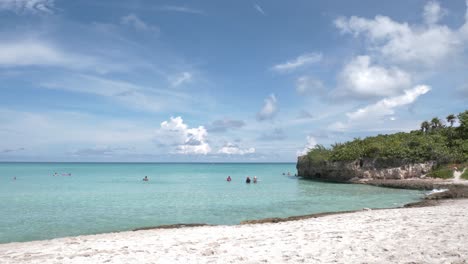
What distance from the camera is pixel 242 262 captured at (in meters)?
8.73

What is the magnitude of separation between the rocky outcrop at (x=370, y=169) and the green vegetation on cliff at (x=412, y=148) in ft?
2.32

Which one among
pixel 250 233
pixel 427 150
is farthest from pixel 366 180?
pixel 250 233

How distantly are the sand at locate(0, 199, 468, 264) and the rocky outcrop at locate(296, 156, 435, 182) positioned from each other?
36472 millimetres

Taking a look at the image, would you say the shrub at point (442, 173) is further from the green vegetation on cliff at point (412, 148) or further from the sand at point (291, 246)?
the sand at point (291, 246)

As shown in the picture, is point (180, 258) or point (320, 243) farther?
point (320, 243)

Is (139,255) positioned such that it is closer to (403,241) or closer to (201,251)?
(201,251)

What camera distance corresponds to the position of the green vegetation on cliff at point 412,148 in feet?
152

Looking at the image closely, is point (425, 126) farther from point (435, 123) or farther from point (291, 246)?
point (291, 246)

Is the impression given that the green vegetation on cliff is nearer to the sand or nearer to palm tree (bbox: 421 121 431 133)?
palm tree (bbox: 421 121 431 133)

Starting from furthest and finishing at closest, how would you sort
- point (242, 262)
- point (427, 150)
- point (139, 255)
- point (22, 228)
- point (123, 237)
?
1. point (427, 150)
2. point (22, 228)
3. point (123, 237)
4. point (139, 255)
5. point (242, 262)

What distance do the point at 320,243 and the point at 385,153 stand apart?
42729 millimetres

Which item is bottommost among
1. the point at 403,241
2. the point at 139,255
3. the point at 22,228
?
the point at 22,228

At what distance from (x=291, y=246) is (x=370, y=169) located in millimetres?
43937

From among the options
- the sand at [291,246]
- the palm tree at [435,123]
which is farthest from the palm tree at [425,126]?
the sand at [291,246]
